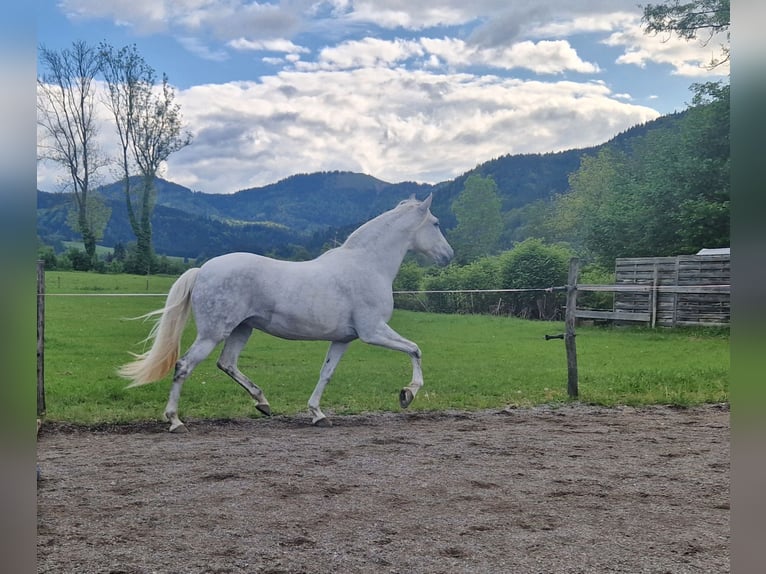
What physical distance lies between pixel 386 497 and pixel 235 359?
2.00 metres

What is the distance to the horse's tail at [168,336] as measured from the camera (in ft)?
15.0

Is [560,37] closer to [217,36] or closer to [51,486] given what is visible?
[217,36]

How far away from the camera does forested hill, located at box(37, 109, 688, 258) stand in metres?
5.90

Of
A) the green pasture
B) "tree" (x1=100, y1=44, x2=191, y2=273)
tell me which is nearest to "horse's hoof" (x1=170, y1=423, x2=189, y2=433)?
the green pasture

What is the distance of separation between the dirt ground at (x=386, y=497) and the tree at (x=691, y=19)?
12.3ft

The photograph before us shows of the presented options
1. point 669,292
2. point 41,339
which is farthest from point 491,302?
point 41,339

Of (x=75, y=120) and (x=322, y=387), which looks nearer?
(x=322, y=387)

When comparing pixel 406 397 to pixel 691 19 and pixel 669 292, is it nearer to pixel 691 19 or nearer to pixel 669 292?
pixel 669 292

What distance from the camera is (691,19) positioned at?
6.46 m

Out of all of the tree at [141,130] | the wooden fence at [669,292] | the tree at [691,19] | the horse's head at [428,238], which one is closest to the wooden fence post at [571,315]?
the wooden fence at [669,292]

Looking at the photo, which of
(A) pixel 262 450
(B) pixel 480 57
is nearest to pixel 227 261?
(A) pixel 262 450

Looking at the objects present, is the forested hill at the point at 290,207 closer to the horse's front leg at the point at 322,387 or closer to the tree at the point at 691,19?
the tree at the point at 691,19

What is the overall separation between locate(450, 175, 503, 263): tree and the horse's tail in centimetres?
254
